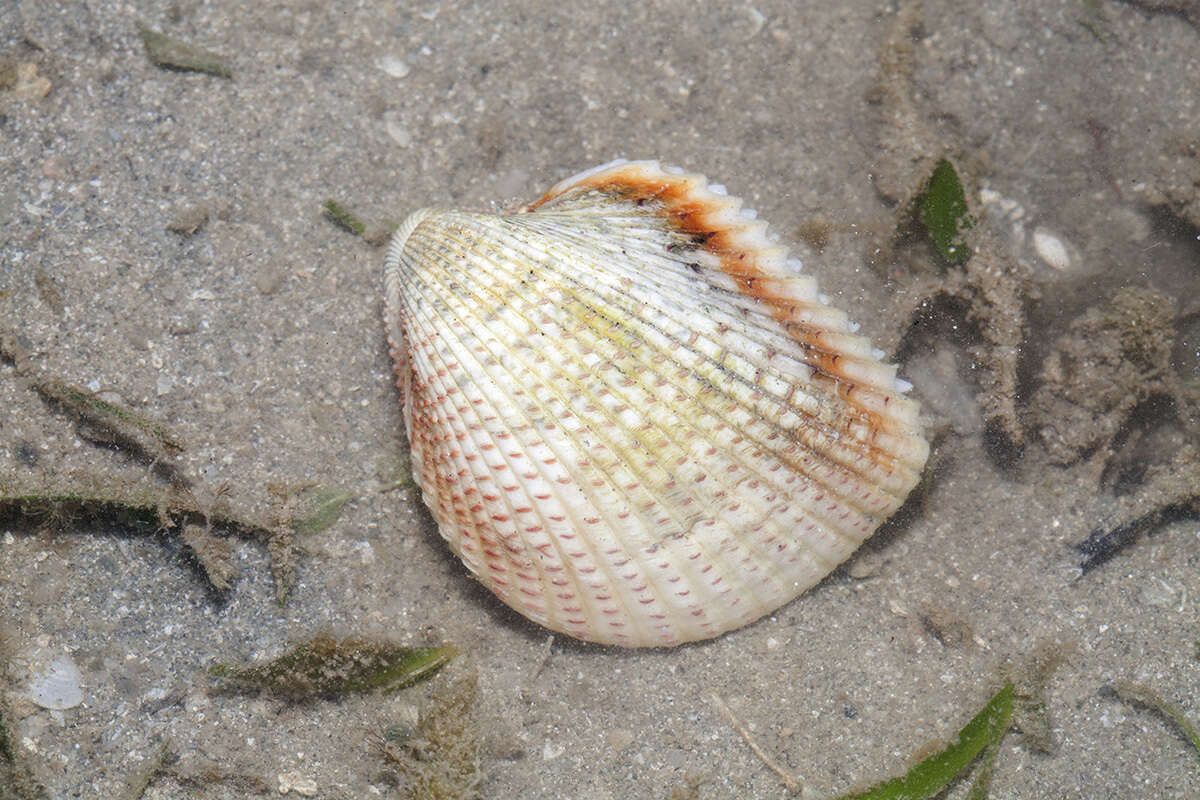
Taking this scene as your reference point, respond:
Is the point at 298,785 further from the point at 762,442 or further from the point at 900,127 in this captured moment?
the point at 900,127

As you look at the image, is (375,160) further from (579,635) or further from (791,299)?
(579,635)

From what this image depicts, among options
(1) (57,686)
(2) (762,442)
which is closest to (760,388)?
(2) (762,442)

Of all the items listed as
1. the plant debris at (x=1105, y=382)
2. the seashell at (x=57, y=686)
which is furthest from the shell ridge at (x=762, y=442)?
the seashell at (x=57, y=686)

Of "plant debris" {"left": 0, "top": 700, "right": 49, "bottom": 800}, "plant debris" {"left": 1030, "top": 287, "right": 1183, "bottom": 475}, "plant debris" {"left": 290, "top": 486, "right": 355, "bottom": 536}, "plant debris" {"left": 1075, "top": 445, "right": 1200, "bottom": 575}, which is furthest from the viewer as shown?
"plant debris" {"left": 1030, "top": 287, "right": 1183, "bottom": 475}

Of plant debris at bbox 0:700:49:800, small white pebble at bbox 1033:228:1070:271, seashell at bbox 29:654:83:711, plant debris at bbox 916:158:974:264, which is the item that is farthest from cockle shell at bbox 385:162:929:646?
plant debris at bbox 0:700:49:800

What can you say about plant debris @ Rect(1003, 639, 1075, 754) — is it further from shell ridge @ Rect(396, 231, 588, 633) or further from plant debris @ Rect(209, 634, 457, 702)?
plant debris @ Rect(209, 634, 457, 702)

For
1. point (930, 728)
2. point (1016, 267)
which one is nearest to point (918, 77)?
point (1016, 267)

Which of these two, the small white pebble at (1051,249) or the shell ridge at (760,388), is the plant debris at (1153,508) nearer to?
the small white pebble at (1051,249)
